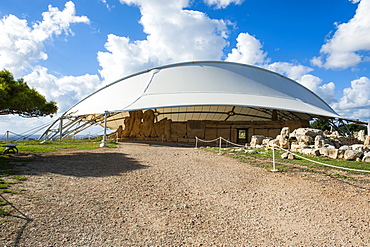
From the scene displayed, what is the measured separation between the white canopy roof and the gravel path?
11923 mm

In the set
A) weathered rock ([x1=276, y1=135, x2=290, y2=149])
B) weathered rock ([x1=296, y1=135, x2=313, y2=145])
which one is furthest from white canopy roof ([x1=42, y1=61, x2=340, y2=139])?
weathered rock ([x1=296, y1=135, x2=313, y2=145])

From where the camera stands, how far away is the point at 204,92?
21.3m

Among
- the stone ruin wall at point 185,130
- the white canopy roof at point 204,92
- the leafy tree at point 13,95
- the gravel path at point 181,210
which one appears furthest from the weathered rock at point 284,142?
the leafy tree at point 13,95

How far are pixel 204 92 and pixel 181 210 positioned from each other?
58.1 ft

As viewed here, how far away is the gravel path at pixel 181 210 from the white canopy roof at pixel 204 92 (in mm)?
11923

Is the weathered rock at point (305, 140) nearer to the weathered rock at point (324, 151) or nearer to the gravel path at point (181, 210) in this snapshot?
the weathered rock at point (324, 151)

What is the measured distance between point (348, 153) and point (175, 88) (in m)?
15.5

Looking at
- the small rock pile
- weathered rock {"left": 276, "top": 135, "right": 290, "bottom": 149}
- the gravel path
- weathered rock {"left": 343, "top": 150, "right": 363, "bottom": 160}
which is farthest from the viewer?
weathered rock {"left": 276, "top": 135, "right": 290, "bottom": 149}

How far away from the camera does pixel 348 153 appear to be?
35.1ft

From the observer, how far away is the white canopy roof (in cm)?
1906

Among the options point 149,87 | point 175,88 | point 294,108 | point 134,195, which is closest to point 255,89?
point 294,108

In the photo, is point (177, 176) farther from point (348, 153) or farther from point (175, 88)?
point (175, 88)

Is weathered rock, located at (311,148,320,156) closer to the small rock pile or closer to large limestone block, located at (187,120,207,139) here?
the small rock pile

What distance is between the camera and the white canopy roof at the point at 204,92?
62.5 feet
